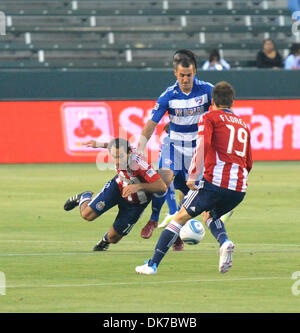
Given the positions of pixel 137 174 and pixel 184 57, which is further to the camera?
pixel 184 57

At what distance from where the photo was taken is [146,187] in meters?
10.8

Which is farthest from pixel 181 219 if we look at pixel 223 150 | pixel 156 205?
pixel 156 205

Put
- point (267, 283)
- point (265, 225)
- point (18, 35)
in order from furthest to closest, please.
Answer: point (18, 35) < point (265, 225) < point (267, 283)

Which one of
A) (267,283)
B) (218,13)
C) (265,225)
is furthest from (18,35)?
(267,283)

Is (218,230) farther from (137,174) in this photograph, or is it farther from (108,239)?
(108,239)

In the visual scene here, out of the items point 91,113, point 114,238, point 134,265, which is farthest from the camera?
point 91,113

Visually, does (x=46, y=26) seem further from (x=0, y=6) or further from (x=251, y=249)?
(x=251, y=249)

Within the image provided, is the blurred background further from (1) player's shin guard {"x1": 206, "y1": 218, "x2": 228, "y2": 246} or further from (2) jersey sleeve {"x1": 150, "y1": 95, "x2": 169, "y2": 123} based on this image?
(1) player's shin guard {"x1": 206, "y1": 218, "x2": 228, "y2": 246}

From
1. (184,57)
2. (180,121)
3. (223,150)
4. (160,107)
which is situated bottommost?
(180,121)

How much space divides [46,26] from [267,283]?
71.3 feet

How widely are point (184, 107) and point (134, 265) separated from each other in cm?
259

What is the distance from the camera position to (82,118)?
23.3 m

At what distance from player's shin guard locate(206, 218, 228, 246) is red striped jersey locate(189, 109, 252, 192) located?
445 mm

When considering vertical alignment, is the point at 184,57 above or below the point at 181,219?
above
